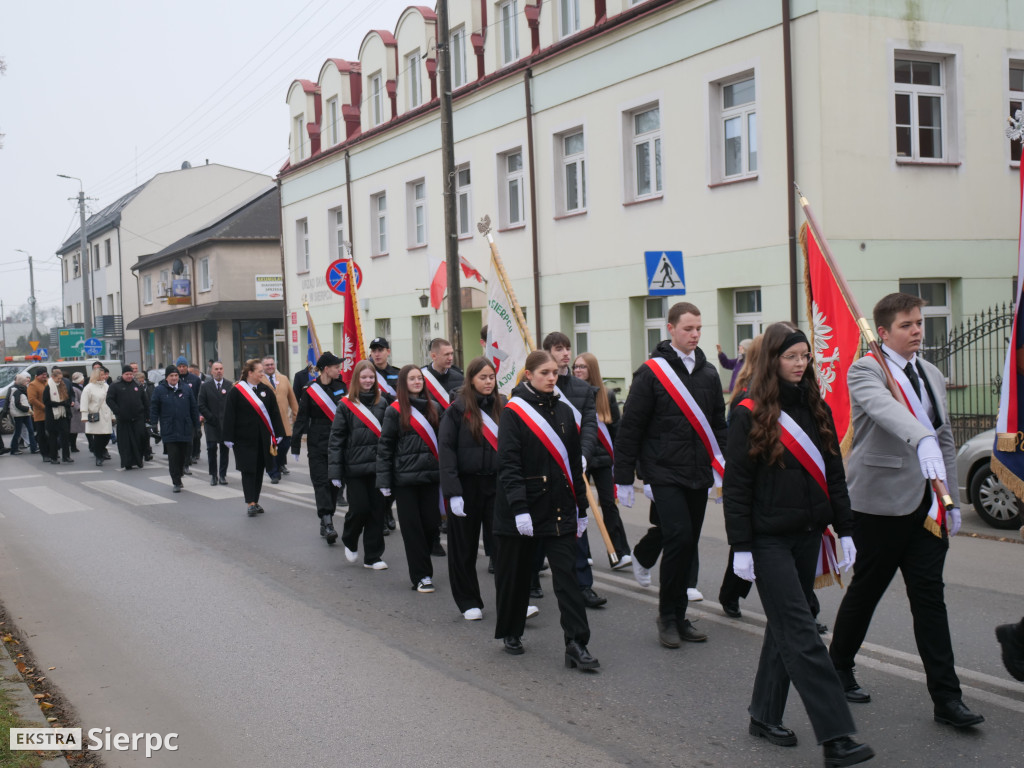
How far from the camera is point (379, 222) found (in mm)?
29062

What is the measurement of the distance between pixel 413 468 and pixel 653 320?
37.5ft

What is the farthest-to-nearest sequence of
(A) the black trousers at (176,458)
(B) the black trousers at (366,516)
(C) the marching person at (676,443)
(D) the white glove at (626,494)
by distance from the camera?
(A) the black trousers at (176,458)
(B) the black trousers at (366,516)
(D) the white glove at (626,494)
(C) the marching person at (676,443)

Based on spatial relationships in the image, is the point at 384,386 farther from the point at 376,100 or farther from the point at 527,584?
the point at 376,100

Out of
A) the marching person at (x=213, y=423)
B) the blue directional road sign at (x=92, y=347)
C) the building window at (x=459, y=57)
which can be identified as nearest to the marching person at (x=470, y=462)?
the marching person at (x=213, y=423)

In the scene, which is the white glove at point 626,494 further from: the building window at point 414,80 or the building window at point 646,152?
the building window at point 414,80

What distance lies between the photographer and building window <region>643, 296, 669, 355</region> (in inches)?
743

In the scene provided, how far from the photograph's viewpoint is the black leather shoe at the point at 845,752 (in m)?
4.35

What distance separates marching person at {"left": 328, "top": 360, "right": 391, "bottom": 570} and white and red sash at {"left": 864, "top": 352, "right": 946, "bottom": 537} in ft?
17.2

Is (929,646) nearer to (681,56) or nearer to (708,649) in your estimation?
(708,649)

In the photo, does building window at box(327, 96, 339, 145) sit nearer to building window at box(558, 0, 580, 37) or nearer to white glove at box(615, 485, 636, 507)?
building window at box(558, 0, 580, 37)

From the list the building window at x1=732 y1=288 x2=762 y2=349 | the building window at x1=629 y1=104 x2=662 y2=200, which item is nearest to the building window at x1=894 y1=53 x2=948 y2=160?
the building window at x1=732 y1=288 x2=762 y2=349

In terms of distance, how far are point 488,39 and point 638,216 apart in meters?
6.81

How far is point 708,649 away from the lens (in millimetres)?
6418

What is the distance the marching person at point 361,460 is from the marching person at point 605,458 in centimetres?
186
